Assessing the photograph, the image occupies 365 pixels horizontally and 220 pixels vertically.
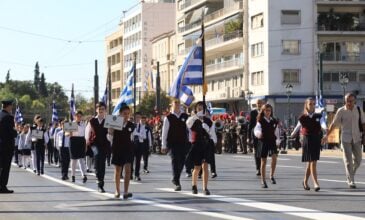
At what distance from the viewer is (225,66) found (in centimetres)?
7962

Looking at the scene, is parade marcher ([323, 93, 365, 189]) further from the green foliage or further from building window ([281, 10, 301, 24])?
the green foliage

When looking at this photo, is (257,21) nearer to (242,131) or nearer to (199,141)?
(242,131)

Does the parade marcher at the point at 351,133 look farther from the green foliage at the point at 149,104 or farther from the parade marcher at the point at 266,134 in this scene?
the green foliage at the point at 149,104

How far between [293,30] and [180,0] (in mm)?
27697

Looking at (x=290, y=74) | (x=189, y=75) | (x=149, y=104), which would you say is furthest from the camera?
(x=149, y=104)

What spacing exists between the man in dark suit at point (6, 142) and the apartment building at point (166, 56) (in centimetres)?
7806

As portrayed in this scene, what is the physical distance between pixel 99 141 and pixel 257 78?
181ft

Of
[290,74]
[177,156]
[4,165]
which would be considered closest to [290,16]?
[290,74]

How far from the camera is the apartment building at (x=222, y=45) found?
76625 millimetres

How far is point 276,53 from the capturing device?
7050 cm

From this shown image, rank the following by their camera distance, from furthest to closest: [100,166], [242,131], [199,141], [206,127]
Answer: [242,131] < [100,166] < [206,127] < [199,141]

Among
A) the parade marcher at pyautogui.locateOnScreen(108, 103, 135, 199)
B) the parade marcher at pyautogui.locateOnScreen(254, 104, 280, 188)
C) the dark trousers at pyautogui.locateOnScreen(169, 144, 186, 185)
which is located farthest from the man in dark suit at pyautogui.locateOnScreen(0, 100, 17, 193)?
the parade marcher at pyautogui.locateOnScreen(254, 104, 280, 188)

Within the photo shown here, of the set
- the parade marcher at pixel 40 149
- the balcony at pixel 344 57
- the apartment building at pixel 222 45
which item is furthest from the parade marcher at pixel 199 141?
the apartment building at pixel 222 45

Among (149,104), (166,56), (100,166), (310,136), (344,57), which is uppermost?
(166,56)
